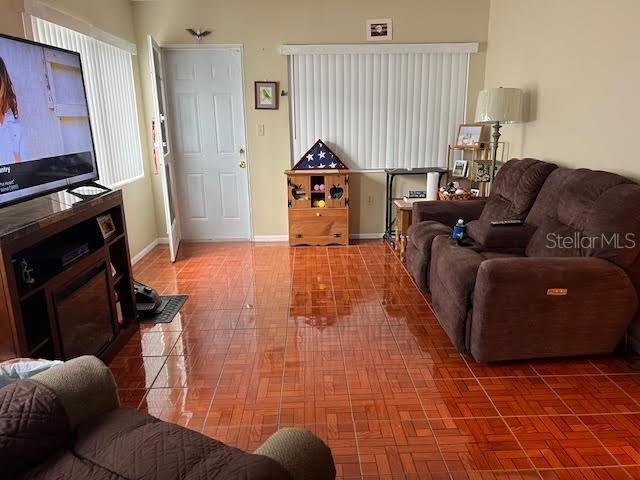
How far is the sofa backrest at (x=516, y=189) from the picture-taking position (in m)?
3.29

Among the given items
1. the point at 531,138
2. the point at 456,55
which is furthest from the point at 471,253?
the point at 456,55

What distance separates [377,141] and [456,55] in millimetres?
1192

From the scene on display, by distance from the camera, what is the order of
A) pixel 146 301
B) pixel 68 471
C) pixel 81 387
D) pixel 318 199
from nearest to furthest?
pixel 68 471 < pixel 81 387 < pixel 146 301 < pixel 318 199

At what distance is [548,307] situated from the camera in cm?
241

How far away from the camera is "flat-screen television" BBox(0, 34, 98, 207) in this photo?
Answer: 205 cm

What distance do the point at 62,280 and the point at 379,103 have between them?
3.70 m

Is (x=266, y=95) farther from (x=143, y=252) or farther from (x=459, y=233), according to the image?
(x=459, y=233)

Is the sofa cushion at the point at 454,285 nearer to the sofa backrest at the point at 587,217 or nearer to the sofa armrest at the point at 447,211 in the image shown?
the sofa backrest at the point at 587,217

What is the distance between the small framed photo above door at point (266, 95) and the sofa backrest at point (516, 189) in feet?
7.96

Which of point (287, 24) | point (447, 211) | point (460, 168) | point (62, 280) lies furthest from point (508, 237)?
point (287, 24)

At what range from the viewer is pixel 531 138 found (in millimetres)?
3912

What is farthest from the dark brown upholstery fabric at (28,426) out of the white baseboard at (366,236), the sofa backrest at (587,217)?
the white baseboard at (366,236)

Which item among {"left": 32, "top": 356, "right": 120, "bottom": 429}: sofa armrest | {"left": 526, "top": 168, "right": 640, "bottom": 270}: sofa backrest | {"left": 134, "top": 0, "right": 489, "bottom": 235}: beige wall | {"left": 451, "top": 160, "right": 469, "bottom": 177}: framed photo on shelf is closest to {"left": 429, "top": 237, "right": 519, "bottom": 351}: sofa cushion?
{"left": 526, "top": 168, "right": 640, "bottom": 270}: sofa backrest

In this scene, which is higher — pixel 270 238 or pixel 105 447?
pixel 105 447
